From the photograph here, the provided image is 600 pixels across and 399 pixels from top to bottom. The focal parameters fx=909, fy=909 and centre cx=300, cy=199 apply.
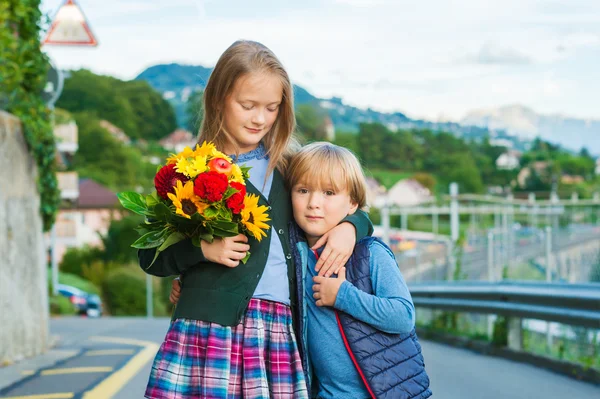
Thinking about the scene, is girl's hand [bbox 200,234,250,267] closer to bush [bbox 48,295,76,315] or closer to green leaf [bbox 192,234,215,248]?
green leaf [bbox 192,234,215,248]

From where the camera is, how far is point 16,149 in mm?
10711

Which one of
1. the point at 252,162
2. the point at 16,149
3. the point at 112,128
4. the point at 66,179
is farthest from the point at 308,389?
the point at 112,128

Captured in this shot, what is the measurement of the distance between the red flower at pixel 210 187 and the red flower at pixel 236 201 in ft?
0.15

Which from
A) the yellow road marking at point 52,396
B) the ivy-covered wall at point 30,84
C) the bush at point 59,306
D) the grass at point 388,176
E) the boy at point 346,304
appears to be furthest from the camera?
the grass at point 388,176

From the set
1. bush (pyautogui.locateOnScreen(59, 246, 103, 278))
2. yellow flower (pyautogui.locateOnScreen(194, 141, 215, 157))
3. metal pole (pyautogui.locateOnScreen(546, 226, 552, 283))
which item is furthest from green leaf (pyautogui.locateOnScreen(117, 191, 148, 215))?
bush (pyautogui.locateOnScreen(59, 246, 103, 278))

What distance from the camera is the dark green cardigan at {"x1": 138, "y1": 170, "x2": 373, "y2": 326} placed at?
310cm

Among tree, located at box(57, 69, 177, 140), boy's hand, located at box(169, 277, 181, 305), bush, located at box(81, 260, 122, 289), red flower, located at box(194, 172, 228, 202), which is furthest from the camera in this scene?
tree, located at box(57, 69, 177, 140)

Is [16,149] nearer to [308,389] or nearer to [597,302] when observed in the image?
[597,302]

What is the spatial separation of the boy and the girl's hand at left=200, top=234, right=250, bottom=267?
300mm

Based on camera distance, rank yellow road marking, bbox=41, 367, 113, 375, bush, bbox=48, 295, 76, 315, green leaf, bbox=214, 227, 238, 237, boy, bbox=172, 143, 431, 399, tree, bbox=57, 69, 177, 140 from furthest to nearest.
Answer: tree, bbox=57, 69, 177, 140, bush, bbox=48, 295, 76, 315, yellow road marking, bbox=41, 367, 113, 375, boy, bbox=172, 143, 431, 399, green leaf, bbox=214, 227, 238, 237

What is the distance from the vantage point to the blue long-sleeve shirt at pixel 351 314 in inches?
122

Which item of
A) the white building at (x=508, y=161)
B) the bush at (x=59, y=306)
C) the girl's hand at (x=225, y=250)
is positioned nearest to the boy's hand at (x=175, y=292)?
the girl's hand at (x=225, y=250)

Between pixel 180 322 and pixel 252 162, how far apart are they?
0.66 meters

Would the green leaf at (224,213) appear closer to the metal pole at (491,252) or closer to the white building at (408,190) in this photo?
the metal pole at (491,252)
